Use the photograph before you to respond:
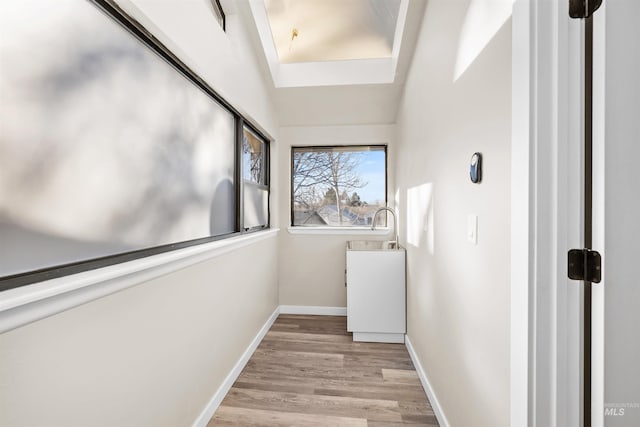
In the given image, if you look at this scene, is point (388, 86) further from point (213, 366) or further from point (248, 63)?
point (213, 366)

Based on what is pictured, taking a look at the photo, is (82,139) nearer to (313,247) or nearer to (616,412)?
(616,412)

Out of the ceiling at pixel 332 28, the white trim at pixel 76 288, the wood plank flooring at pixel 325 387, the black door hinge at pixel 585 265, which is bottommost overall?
the wood plank flooring at pixel 325 387

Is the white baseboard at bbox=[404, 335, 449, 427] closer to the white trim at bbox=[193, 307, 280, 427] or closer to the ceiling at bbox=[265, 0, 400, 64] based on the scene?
the white trim at bbox=[193, 307, 280, 427]

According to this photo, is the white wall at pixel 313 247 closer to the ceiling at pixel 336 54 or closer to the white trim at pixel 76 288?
the ceiling at pixel 336 54

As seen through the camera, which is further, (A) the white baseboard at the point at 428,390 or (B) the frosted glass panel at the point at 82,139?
(A) the white baseboard at the point at 428,390

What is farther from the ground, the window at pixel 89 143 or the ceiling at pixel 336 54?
the ceiling at pixel 336 54

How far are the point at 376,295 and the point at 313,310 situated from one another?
3.11ft

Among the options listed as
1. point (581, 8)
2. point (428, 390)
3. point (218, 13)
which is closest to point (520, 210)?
point (581, 8)

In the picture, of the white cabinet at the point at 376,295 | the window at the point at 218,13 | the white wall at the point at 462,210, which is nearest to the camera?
the white wall at the point at 462,210

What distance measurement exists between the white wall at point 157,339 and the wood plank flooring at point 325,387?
0.21 meters

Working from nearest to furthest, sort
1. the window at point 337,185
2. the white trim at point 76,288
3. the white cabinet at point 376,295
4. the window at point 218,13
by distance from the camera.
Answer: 1. the white trim at point 76,288
2. the window at point 218,13
3. the white cabinet at point 376,295
4. the window at point 337,185

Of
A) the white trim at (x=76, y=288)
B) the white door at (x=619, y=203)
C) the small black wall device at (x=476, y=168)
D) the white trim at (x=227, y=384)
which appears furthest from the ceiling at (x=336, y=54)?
the white trim at (x=227, y=384)

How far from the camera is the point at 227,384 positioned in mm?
1912

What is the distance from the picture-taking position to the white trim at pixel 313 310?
334 cm
